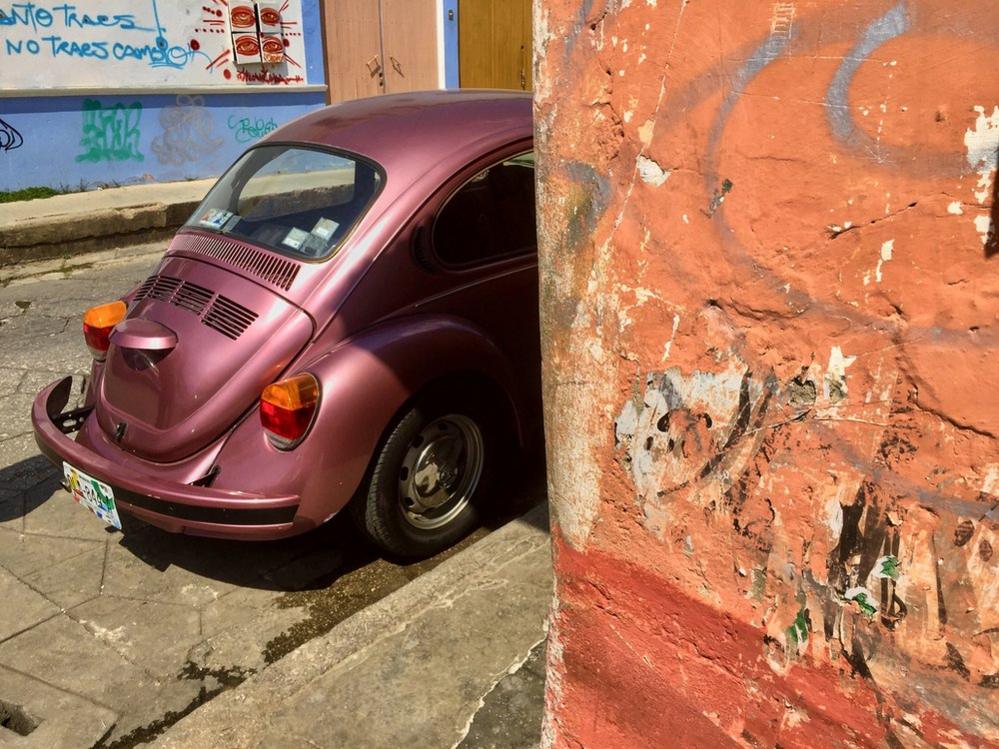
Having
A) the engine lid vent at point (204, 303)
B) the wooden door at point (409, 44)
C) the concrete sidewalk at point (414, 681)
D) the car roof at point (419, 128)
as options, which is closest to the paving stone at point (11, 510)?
the engine lid vent at point (204, 303)

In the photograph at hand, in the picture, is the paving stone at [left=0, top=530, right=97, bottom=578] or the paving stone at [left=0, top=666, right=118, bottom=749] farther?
the paving stone at [left=0, top=530, right=97, bottom=578]

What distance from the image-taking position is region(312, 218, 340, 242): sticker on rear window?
3506 millimetres

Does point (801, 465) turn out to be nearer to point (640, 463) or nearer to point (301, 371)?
point (640, 463)

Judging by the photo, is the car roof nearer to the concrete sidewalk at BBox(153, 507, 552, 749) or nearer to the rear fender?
the rear fender

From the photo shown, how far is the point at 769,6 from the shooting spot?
4.93 feet

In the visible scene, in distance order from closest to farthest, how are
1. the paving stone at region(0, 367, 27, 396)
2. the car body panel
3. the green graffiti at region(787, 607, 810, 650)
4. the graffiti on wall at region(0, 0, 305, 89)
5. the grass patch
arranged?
1. the green graffiti at region(787, 607, 810, 650)
2. the car body panel
3. the paving stone at region(0, 367, 27, 396)
4. the graffiti on wall at region(0, 0, 305, 89)
5. the grass patch

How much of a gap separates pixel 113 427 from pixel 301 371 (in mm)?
869

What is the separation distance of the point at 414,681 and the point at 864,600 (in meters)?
1.61

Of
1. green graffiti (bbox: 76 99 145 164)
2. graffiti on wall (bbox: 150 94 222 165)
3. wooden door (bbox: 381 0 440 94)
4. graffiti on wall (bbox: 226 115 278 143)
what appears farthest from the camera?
wooden door (bbox: 381 0 440 94)

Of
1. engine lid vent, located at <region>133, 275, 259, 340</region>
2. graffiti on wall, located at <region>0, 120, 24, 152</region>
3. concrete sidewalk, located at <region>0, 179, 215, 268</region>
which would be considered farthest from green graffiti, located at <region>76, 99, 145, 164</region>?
engine lid vent, located at <region>133, 275, 259, 340</region>

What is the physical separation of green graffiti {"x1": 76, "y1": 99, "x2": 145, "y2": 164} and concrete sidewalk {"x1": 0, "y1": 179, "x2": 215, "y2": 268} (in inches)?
16.8

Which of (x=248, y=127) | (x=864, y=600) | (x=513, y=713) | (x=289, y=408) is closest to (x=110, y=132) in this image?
(x=248, y=127)

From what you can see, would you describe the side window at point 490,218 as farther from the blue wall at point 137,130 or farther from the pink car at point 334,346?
the blue wall at point 137,130

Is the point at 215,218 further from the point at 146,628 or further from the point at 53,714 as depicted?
the point at 53,714
